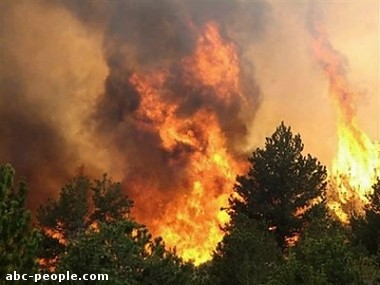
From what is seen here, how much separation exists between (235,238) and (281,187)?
11.9 metres

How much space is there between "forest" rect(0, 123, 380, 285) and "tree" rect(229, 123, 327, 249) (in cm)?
6

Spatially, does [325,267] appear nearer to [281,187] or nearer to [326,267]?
[326,267]

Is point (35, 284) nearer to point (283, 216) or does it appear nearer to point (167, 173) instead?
point (283, 216)

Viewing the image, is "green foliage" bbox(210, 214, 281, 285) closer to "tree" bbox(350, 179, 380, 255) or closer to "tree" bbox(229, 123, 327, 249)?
"tree" bbox(350, 179, 380, 255)

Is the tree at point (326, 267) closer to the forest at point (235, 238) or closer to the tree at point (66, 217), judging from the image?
Result: the forest at point (235, 238)

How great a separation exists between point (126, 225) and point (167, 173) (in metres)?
48.4

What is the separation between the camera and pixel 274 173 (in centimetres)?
3158

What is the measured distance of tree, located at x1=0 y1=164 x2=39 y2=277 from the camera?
12156 mm

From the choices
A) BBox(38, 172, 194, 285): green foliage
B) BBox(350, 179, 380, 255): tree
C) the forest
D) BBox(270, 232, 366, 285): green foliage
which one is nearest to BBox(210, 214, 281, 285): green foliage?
the forest

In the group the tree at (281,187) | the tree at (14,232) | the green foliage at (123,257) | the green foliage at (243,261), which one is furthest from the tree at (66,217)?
the tree at (14,232)

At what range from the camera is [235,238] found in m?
19.8

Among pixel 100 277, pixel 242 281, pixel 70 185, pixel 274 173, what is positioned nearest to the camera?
pixel 100 277

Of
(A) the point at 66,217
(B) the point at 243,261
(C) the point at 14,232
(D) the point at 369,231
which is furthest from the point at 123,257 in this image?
(D) the point at 369,231

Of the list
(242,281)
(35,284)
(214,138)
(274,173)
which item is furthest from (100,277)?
(214,138)
